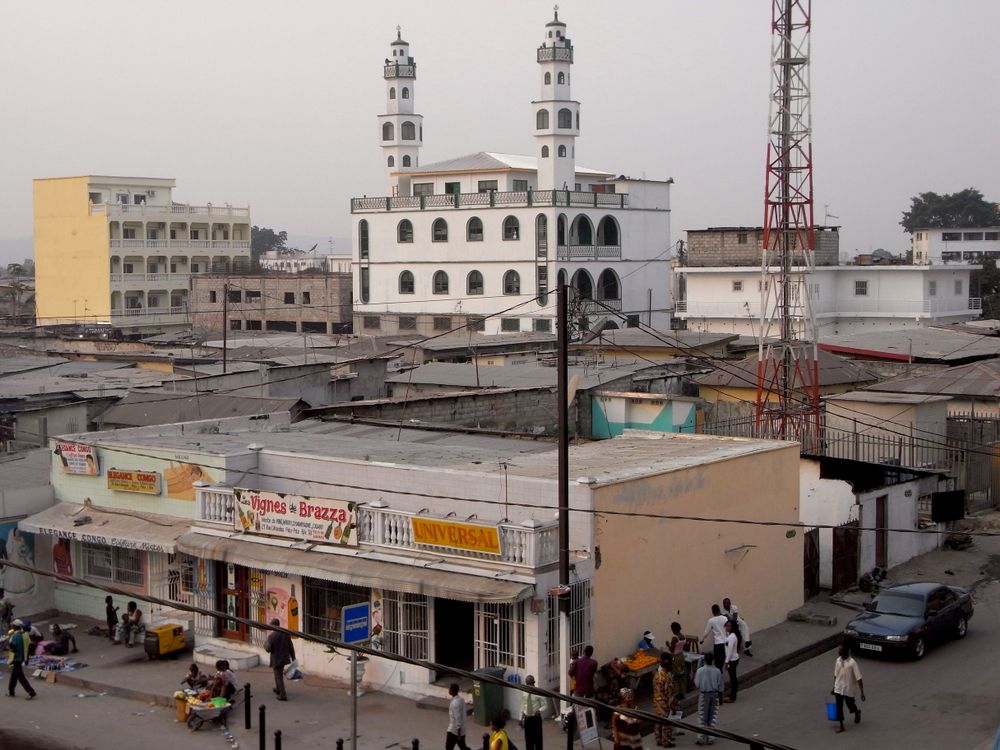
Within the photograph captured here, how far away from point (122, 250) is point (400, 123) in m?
18.6

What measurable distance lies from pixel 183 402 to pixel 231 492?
10.3 m

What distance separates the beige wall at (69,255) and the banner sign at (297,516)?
6038 centimetres

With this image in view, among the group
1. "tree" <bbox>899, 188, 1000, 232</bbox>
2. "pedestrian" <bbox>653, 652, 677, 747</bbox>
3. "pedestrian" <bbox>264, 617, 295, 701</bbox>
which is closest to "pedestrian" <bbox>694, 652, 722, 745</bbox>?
"pedestrian" <bbox>653, 652, 677, 747</bbox>

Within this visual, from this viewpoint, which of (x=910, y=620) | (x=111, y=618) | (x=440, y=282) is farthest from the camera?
(x=440, y=282)

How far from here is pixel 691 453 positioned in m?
17.5

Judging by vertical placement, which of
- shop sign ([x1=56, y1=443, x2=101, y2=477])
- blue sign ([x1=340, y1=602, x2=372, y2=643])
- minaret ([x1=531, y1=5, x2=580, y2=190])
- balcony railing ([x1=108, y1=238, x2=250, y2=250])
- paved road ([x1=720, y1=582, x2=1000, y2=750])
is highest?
minaret ([x1=531, y1=5, x2=580, y2=190])

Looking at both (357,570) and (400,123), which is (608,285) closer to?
(400,123)

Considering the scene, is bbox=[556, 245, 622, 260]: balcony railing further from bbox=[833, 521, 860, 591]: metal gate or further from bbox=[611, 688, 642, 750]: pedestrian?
bbox=[611, 688, 642, 750]: pedestrian

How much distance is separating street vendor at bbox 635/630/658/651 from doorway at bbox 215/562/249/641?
17.6 ft

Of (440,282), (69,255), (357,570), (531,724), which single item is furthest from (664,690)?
(69,255)

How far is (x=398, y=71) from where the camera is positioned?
76.8 m

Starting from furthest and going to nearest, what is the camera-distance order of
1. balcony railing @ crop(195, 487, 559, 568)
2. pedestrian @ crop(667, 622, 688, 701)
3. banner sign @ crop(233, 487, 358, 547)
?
1. banner sign @ crop(233, 487, 358, 547)
2. pedestrian @ crop(667, 622, 688, 701)
3. balcony railing @ crop(195, 487, 559, 568)

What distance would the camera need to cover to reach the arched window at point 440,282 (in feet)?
236

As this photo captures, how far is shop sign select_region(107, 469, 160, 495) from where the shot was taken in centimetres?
1838
